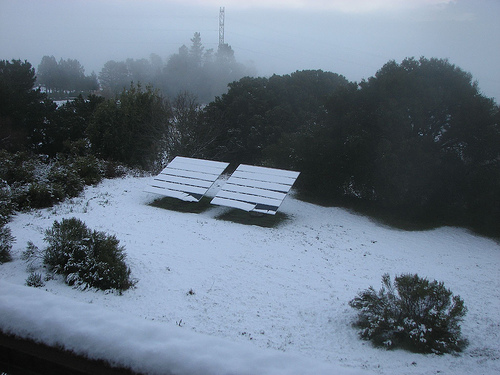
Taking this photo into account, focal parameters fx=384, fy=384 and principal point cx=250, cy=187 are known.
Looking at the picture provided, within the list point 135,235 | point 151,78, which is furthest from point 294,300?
point 151,78

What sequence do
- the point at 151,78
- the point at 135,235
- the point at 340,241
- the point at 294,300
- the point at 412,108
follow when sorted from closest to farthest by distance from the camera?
1. the point at 294,300
2. the point at 135,235
3. the point at 340,241
4. the point at 412,108
5. the point at 151,78

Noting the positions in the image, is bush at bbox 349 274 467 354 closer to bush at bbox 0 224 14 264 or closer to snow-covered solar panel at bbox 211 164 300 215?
snow-covered solar panel at bbox 211 164 300 215

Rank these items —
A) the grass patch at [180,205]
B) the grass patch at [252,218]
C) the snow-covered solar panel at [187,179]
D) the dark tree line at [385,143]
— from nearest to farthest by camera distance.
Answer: the grass patch at [252,218]
the grass patch at [180,205]
the snow-covered solar panel at [187,179]
the dark tree line at [385,143]

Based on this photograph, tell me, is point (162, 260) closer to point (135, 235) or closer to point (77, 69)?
point (135, 235)

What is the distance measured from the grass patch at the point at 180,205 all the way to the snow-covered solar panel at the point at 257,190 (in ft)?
2.21

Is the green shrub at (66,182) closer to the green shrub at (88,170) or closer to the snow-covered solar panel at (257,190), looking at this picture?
the green shrub at (88,170)

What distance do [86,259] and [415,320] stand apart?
5.07m

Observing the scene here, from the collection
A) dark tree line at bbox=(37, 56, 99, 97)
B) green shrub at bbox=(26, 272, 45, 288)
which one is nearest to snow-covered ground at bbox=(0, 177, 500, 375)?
green shrub at bbox=(26, 272, 45, 288)

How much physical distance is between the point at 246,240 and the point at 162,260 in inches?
95.3

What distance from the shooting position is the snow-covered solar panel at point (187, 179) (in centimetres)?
1181

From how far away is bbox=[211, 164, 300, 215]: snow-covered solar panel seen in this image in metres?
11.0

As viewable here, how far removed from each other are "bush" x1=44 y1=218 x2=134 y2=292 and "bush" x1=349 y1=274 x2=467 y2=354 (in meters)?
3.80

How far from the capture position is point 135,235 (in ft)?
29.0

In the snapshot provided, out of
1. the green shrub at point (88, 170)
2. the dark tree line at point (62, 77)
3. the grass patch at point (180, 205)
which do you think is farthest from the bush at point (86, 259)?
the dark tree line at point (62, 77)
